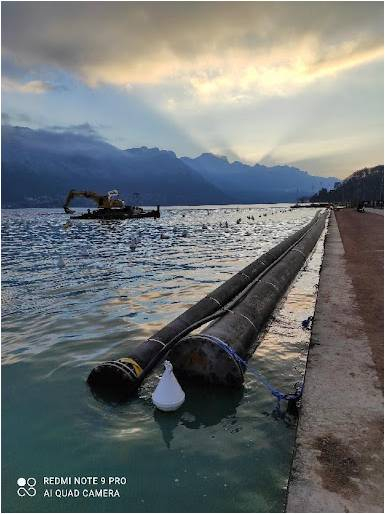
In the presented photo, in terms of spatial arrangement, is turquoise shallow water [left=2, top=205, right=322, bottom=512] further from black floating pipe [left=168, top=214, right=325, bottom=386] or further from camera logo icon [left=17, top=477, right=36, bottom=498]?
black floating pipe [left=168, top=214, right=325, bottom=386]

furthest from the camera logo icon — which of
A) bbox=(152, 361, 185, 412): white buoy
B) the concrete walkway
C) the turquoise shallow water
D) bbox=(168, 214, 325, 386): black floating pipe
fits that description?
the concrete walkway

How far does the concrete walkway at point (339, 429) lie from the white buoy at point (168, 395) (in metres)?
2.30

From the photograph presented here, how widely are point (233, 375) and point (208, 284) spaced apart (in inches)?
468

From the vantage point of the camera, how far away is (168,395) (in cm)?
706

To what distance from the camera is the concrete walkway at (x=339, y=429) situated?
4141 mm

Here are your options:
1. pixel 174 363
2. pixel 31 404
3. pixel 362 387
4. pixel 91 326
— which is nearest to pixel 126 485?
pixel 174 363

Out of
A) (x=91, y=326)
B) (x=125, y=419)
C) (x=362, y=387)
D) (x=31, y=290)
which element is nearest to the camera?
(x=362, y=387)

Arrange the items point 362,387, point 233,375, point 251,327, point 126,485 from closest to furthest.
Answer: point 126,485 → point 362,387 → point 233,375 → point 251,327

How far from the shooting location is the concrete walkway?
4.14 meters

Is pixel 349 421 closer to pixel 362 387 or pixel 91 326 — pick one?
pixel 362 387

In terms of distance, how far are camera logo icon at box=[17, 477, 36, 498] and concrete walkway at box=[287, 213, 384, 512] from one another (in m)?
3.71

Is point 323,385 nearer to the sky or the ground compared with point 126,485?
nearer to the sky

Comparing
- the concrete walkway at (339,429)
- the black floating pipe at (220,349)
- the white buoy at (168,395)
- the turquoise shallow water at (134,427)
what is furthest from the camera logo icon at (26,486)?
the concrete walkway at (339,429)

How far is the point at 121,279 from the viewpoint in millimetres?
21672
